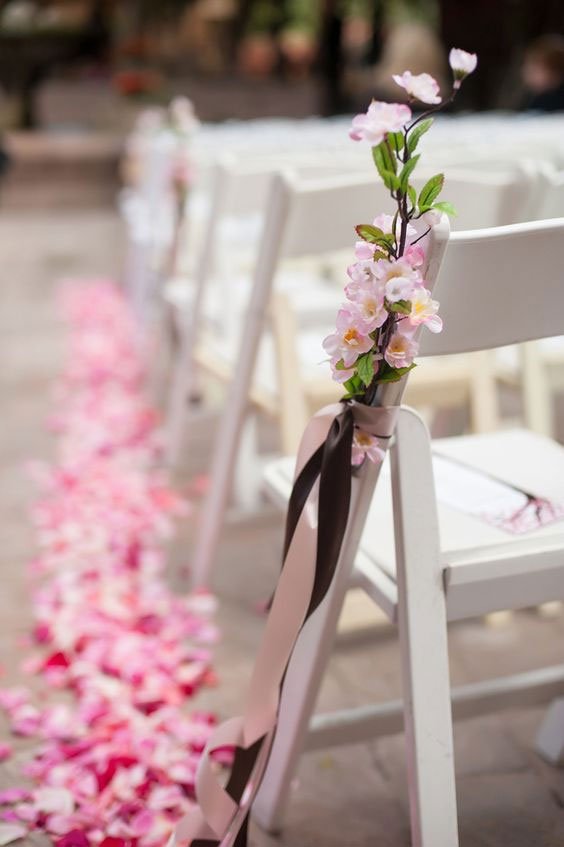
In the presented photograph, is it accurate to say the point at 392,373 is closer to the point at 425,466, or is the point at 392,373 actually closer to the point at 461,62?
the point at 425,466

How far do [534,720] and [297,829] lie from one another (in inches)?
21.1

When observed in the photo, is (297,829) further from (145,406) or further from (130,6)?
(130,6)

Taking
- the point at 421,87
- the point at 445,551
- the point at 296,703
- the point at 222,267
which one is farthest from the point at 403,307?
the point at 222,267

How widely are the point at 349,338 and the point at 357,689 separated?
41.7 inches

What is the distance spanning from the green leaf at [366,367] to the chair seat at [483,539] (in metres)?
0.27

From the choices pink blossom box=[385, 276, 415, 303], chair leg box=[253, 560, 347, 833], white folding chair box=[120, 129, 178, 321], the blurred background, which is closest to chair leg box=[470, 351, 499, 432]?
chair leg box=[253, 560, 347, 833]

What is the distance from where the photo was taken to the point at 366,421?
124cm

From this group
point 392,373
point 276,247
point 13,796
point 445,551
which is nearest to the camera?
point 392,373

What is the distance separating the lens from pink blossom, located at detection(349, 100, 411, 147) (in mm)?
1109

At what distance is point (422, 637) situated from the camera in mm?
1305

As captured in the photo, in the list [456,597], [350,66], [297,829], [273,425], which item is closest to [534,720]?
[297,829]

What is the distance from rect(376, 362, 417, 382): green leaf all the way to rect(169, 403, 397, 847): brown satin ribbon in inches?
1.5

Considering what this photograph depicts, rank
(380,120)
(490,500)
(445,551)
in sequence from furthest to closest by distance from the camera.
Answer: (490,500)
(445,551)
(380,120)

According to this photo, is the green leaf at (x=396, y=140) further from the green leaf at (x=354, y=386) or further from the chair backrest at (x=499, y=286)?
the green leaf at (x=354, y=386)
